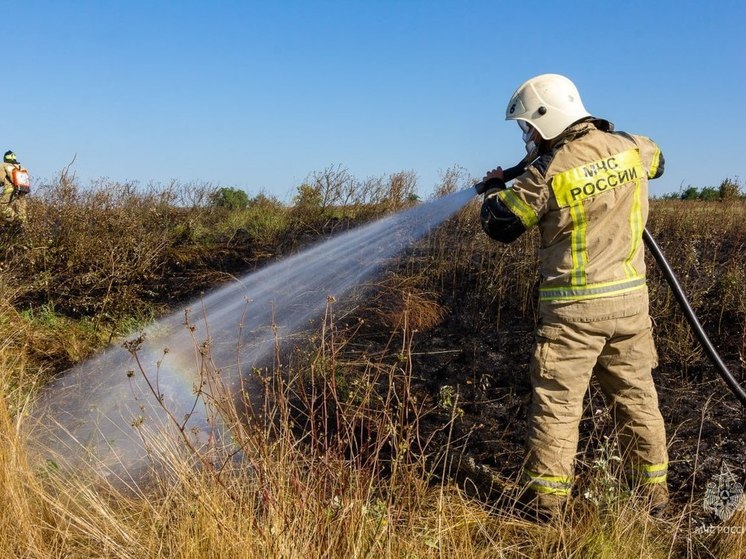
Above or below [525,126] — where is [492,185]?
below

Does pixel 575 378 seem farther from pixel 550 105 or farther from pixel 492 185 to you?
pixel 550 105

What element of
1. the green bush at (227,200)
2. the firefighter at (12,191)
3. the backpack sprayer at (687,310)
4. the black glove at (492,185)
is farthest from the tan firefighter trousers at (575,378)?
the green bush at (227,200)

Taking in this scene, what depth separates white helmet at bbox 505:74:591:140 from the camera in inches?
118

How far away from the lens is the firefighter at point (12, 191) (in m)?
6.84

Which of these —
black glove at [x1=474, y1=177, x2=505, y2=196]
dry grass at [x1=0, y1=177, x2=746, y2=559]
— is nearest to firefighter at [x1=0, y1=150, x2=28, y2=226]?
dry grass at [x1=0, y1=177, x2=746, y2=559]

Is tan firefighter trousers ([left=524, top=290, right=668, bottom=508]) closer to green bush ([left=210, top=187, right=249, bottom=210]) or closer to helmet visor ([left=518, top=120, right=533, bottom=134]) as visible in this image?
helmet visor ([left=518, top=120, right=533, bottom=134])

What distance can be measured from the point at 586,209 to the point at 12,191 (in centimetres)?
955

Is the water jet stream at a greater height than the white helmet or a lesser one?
lesser

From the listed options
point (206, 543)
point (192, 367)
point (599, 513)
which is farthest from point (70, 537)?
point (192, 367)

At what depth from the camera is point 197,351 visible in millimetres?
3225

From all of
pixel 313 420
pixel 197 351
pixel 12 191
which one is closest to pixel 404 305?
pixel 197 351

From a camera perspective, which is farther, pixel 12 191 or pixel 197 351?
pixel 12 191

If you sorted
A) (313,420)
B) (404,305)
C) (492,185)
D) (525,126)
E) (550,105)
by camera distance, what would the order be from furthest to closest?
(404,305) < (492,185) < (525,126) < (550,105) < (313,420)

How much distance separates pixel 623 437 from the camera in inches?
125
